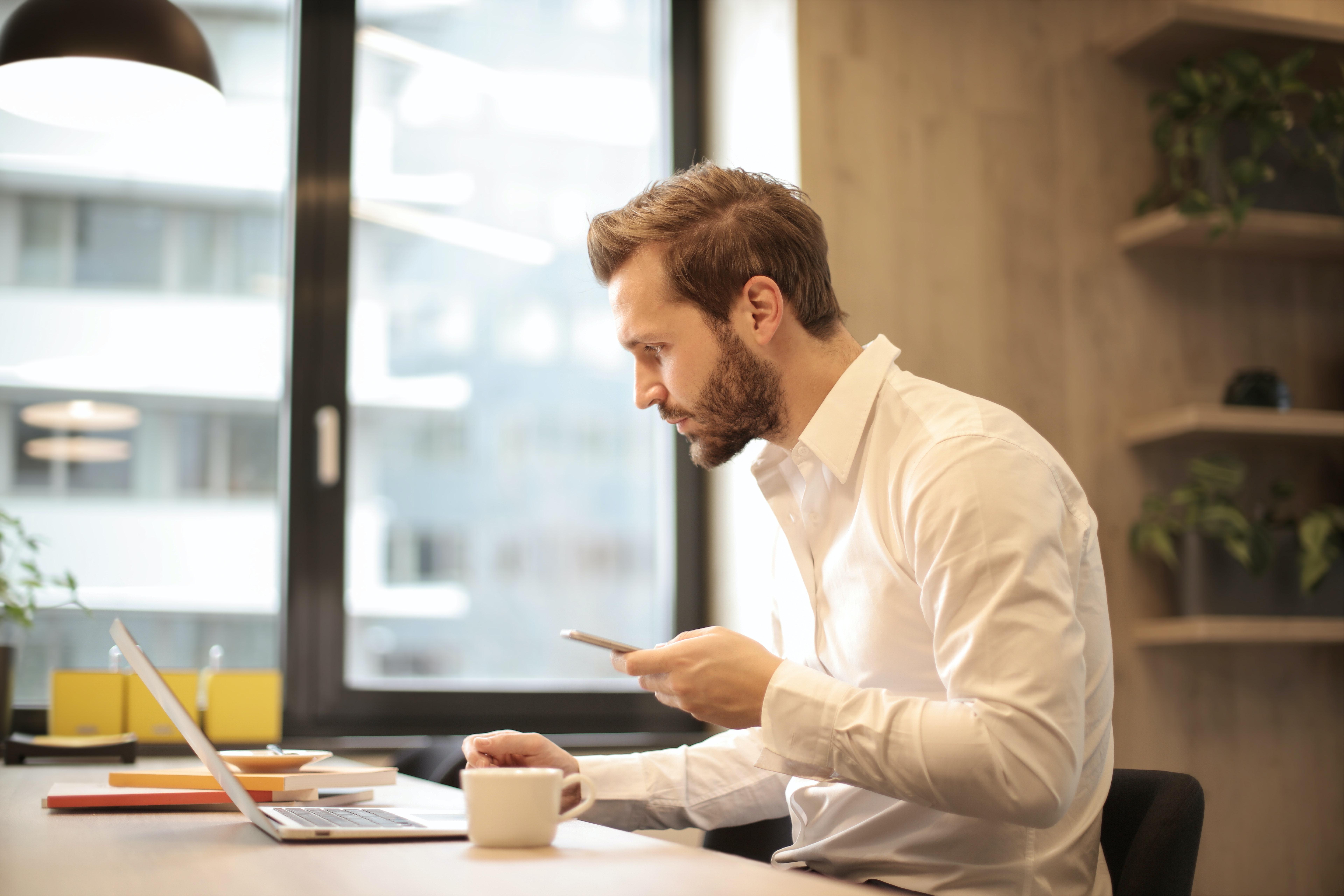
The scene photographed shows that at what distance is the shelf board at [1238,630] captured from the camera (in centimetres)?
259

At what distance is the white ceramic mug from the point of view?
3.11ft

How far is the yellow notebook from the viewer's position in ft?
4.19

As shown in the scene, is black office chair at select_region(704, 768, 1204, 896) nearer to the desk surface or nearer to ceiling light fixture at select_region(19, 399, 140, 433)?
the desk surface

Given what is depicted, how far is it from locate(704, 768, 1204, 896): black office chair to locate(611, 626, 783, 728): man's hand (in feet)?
1.31

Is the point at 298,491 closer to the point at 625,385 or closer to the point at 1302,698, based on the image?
the point at 625,385

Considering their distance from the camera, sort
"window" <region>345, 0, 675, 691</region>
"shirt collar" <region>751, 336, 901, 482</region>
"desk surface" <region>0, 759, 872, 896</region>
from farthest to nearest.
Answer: "window" <region>345, 0, 675, 691</region>
"shirt collar" <region>751, 336, 901, 482</region>
"desk surface" <region>0, 759, 872, 896</region>

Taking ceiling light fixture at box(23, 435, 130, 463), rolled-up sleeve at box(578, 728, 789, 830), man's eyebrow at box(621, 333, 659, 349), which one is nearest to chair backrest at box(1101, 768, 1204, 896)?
rolled-up sleeve at box(578, 728, 789, 830)

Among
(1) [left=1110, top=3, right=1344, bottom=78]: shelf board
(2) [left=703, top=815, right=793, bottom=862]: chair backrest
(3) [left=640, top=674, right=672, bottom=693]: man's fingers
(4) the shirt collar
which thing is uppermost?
(1) [left=1110, top=3, right=1344, bottom=78]: shelf board

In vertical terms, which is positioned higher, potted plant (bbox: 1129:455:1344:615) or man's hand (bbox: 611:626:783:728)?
potted plant (bbox: 1129:455:1344:615)

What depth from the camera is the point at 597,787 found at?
4.77 ft

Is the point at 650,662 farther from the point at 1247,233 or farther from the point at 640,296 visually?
the point at 1247,233

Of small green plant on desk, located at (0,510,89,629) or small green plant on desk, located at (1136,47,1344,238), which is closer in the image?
small green plant on desk, located at (0,510,89,629)

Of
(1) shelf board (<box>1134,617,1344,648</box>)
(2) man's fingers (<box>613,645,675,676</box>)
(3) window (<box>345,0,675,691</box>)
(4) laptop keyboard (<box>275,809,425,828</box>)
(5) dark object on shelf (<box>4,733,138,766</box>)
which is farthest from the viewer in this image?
(3) window (<box>345,0,675,691</box>)

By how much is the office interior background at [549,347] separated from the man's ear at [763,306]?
113 centimetres
